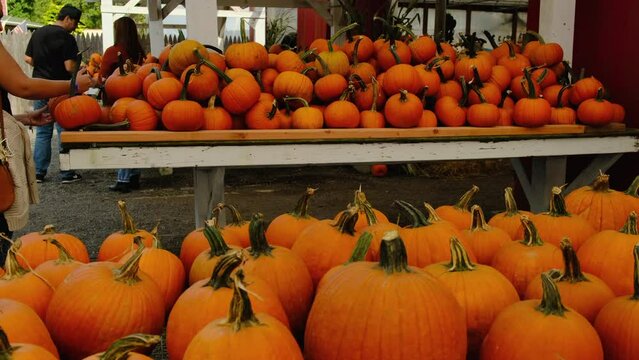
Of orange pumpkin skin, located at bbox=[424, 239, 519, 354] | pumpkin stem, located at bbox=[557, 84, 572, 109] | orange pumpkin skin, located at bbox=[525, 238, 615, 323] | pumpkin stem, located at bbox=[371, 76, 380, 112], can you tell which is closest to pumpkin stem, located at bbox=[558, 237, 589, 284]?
orange pumpkin skin, located at bbox=[525, 238, 615, 323]

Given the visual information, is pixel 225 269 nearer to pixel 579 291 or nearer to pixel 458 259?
pixel 458 259

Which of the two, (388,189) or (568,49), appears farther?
(388,189)

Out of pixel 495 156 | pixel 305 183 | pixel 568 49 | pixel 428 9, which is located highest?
pixel 428 9

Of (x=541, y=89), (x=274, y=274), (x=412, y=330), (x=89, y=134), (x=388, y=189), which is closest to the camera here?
(x=412, y=330)

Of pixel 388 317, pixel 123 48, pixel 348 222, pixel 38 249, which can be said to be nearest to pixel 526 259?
pixel 348 222

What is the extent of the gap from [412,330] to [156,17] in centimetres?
793

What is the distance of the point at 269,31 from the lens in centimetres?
1155

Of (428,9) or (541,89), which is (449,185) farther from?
(428,9)

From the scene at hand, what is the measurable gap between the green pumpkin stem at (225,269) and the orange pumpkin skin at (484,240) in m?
0.72

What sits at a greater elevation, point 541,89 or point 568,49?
point 568,49

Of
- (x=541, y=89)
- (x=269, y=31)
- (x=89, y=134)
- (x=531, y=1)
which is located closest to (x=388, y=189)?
(x=531, y=1)

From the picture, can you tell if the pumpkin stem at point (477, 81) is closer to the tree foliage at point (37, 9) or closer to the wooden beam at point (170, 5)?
the wooden beam at point (170, 5)

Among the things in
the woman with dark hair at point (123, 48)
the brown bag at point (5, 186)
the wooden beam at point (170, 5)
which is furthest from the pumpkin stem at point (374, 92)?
the wooden beam at point (170, 5)

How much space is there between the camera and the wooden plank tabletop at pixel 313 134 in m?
2.97
